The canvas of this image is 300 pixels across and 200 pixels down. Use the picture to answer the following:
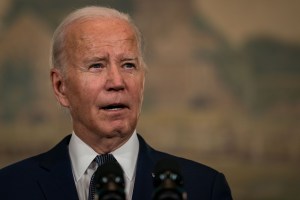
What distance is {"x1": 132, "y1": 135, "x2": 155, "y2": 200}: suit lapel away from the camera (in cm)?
259

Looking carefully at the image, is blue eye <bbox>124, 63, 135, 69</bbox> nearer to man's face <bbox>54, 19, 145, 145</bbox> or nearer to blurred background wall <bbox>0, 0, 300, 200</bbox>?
man's face <bbox>54, 19, 145, 145</bbox>

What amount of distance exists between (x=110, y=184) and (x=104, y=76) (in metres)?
0.91

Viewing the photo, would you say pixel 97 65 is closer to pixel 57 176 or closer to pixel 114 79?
pixel 114 79

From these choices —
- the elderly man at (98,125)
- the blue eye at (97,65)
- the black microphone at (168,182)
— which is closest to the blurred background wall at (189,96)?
the elderly man at (98,125)

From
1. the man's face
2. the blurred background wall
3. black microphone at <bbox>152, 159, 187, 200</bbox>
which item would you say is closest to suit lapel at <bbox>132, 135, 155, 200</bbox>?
the man's face

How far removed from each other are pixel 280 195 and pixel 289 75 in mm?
916

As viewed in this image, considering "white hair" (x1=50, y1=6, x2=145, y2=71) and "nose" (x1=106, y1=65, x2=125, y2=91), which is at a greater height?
"white hair" (x1=50, y1=6, x2=145, y2=71)

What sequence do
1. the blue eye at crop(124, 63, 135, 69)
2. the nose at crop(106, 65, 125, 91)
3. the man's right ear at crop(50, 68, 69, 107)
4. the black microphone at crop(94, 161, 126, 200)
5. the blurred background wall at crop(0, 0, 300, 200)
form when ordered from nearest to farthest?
the black microphone at crop(94, 161, 126, 200)
the nose at crop(106, 65, 125, 91)
the blue eye at crop(124, 63, 135, 69)
the man's right ear at crop(50, 68, 69, 107)
the blurred background wall at crop(0, 0, 300, 200)

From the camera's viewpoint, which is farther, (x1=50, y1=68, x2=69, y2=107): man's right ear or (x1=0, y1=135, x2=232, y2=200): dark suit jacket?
(x1=50, y1=68, x2=69, y2=107): man's right ear

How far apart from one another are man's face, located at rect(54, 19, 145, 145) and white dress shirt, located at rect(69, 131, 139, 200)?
0.05m

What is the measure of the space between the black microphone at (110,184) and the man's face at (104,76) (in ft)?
2.35

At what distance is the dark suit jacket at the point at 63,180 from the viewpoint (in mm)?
2602

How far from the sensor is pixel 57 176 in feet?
8.67

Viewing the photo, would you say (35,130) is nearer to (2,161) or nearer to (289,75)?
(2,161)
